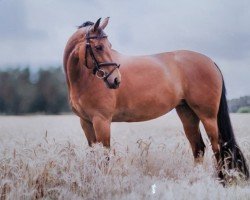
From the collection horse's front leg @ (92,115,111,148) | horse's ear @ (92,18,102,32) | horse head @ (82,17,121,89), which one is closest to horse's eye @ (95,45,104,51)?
horse head @ (82,17,121,89)

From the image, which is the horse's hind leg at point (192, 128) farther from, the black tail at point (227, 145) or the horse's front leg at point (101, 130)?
the horse's front leg at point (101, 130)

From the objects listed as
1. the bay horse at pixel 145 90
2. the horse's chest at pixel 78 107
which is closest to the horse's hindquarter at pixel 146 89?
the bay horse at pixel 145 90

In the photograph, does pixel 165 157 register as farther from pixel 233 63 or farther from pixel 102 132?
pixel 233 63

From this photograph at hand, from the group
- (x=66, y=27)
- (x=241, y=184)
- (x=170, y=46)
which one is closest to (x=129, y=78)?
(x=170, y=46)

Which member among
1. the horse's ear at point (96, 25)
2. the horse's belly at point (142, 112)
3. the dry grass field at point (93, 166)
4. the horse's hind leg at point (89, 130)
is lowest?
the dry grass field at point (93, 166)

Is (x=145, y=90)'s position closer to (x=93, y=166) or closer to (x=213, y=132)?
(x=213, y=132)

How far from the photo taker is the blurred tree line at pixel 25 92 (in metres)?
3.16

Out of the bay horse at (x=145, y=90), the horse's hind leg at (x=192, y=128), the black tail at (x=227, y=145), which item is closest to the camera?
the bay horse at (x=145, y=90)

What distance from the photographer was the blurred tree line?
3.16 meters

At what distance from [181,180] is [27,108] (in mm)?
1285

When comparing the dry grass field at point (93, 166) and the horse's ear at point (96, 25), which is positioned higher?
the horse's ear at point (96, 25)

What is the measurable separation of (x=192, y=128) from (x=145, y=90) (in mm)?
629

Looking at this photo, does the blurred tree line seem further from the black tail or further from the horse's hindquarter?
the black tail

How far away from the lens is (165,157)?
3.62m
